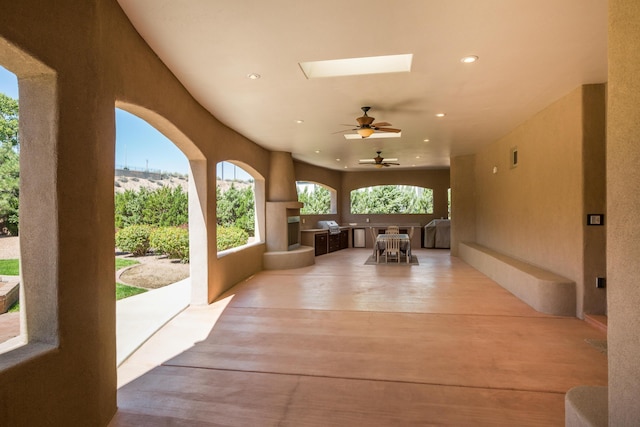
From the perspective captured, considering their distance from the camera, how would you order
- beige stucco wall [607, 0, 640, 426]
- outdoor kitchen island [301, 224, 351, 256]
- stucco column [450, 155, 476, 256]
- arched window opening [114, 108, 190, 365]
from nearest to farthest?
beige stucco wall [607, 0, 640, 426] → arched window opening [114, 108, 190, 365] → stucco column [450, 155, 476, 256] → outdoor kitchen island [301, 224, 351, 256]

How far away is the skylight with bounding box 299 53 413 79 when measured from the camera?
12.0 feet

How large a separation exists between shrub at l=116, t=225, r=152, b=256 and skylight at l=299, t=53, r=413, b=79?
8164mm

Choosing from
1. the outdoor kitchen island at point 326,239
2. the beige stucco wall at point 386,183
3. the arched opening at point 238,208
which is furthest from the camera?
the beige stucco wall at point 386,183

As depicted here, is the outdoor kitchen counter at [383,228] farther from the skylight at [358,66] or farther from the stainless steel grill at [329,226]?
the skylight at [358,66]

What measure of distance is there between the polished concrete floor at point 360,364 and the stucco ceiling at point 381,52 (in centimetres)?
278

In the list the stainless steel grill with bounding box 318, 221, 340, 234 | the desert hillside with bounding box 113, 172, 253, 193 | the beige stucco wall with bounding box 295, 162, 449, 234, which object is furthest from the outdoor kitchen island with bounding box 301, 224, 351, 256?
the desert hillside with bounding box 113, 172, 253, 193

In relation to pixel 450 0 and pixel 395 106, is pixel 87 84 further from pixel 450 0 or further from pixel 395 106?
pixel 395 106

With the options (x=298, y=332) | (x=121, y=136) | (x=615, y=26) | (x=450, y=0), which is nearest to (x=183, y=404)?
(x=298, y=332)

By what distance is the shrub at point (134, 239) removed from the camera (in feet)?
32.2

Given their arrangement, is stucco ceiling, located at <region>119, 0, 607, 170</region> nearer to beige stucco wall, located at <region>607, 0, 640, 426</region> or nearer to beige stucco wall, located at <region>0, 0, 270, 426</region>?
beige stucco wall, located at <region>0, 0, 270, 426</region>

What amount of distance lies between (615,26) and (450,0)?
1.25 m

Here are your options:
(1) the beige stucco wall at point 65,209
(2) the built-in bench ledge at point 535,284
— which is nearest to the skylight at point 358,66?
(1) the beige stucco wall at point 65,209

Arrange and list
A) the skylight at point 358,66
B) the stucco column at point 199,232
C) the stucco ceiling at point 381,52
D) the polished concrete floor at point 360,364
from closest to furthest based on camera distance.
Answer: the polished concrete floor at point 360,364 → the stucco ceiling at point 381,52 → the skylight at point 358,66 → the stucco column at point 199,232

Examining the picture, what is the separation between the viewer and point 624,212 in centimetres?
140
